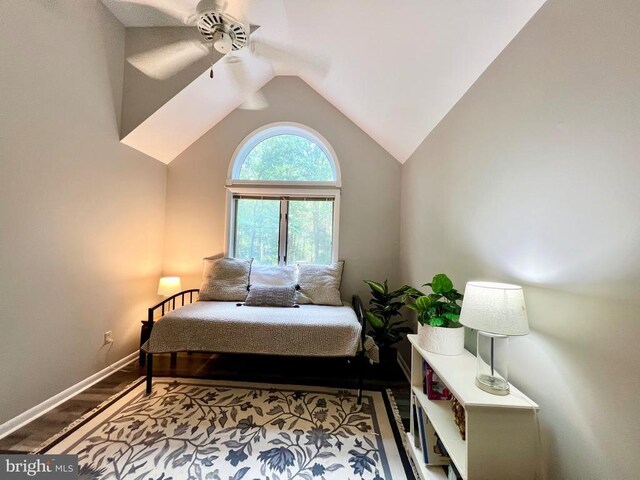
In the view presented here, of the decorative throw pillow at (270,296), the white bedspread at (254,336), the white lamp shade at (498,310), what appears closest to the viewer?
the white lamp shade at (498,310)

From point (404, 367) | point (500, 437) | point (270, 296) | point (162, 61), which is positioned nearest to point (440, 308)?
point (500, 437)

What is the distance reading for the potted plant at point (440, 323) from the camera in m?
1.37

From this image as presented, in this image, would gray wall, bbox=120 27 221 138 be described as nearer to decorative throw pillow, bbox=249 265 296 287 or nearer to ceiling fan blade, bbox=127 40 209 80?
ceiling fan blade, bbox=127 40 209 80

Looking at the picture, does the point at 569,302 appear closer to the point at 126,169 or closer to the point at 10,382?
the point at 10,382

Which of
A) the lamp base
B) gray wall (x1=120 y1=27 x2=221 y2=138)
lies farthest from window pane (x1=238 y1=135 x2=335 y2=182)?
the lamp base

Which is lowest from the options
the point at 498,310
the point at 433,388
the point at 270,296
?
the point at 433,388

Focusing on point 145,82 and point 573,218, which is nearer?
point 573,218

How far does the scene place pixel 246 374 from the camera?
99.4 inches

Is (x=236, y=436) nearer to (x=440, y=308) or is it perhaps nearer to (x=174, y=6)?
(x=440, y=308)

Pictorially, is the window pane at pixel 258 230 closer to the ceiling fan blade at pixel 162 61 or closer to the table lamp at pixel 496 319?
the ceiling fan blade at pixel 162 61

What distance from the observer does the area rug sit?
4.84 feet

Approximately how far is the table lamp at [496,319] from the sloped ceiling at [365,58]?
1211 millimetres

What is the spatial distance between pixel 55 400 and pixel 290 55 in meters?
3.26

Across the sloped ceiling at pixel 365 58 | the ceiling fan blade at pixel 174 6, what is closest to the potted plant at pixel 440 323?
the sloped ceiling at pixel 365 58
